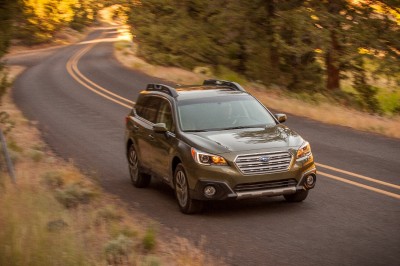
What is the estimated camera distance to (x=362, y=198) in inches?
449

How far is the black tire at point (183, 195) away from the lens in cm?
1088

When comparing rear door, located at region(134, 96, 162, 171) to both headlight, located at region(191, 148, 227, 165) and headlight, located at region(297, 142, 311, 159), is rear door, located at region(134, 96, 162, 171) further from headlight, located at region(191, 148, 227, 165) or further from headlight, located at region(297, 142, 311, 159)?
headlight, located at region(297, 142, 311, 159)

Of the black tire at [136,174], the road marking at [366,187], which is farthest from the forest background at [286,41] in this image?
the black tire at [136,174]

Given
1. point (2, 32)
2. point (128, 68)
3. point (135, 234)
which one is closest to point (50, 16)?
point (128, 68)

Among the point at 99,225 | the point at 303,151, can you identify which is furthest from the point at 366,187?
the point at 99,225

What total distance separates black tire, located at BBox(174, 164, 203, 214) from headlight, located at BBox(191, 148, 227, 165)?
0.43 m

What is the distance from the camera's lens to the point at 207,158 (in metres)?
10.6

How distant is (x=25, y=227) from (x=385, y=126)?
44.0 ft

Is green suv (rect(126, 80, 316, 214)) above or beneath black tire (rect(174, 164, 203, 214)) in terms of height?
above

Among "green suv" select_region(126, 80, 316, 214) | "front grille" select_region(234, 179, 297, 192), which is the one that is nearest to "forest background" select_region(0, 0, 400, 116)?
"green suv" select_region(126, 80, 316, 214)

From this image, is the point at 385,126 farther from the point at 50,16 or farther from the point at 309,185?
the point at 50,16

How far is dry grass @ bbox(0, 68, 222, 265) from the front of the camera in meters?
7.30

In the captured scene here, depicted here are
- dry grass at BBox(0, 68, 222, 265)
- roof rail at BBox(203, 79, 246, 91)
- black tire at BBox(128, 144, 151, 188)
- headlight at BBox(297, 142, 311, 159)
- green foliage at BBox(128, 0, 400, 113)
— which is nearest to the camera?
dry grass at BBox(0, 68, 222, 265)

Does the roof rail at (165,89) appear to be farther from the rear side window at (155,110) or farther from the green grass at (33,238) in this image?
the green grass at (33,238)
